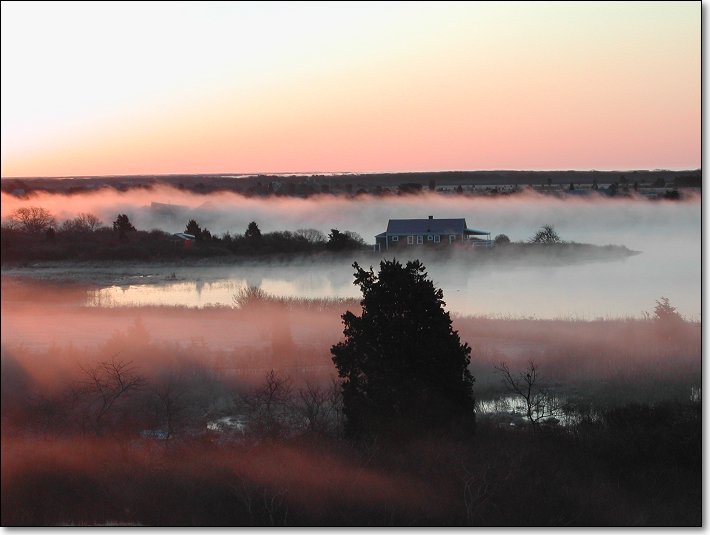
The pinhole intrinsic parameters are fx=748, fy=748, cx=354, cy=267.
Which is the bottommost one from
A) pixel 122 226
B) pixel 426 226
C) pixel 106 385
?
pixel 106 385

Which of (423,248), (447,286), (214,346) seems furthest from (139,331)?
(423,248)

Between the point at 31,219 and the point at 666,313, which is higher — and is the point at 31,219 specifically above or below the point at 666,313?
above

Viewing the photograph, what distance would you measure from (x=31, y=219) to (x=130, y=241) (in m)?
5.92

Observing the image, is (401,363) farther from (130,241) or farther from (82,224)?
(130,241)

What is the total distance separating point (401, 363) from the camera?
6.74 m

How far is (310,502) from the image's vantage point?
570 centimetres

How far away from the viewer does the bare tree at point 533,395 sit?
8.39m

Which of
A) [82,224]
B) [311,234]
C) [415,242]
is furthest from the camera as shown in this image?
[415,242]

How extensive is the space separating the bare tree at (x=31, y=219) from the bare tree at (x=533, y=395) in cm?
509

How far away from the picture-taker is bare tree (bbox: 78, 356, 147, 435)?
7.70m

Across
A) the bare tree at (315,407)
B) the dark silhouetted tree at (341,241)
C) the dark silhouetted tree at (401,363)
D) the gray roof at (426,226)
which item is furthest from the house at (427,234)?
the dark silhouetted tree at (401,363)

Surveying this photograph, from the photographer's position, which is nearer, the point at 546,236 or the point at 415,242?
the point at 415,242

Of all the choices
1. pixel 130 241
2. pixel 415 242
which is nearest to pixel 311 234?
pixel 415 242

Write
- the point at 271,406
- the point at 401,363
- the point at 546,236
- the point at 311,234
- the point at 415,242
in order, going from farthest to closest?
the point at 546,236 < the point at 415,242 < the point at 311,234 < the point at 271,406 < the point at 401,363
